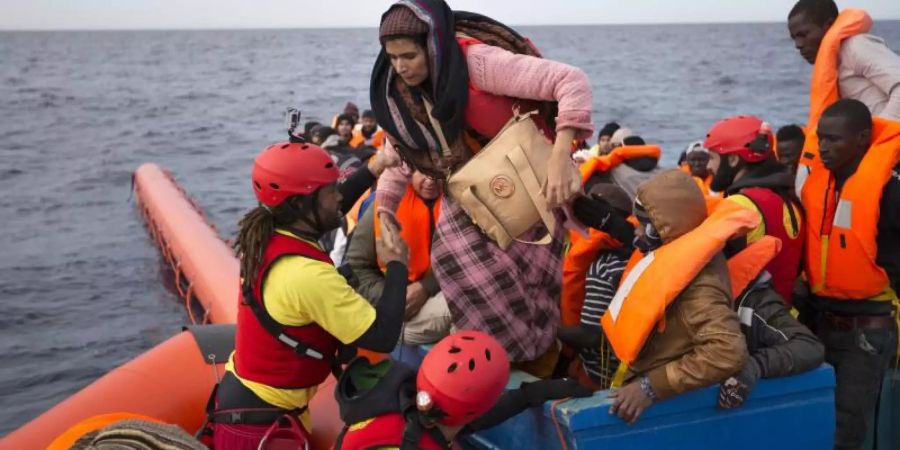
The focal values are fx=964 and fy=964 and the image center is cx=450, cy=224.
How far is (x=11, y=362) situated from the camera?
8.75 m

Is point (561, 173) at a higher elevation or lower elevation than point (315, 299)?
higher

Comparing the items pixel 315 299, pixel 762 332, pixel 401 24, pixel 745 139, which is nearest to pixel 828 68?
pixel 745 139

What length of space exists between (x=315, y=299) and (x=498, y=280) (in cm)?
58

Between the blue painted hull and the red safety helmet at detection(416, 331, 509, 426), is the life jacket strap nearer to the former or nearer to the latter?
the red safety helmet at detection(416, 331, 509, 426)

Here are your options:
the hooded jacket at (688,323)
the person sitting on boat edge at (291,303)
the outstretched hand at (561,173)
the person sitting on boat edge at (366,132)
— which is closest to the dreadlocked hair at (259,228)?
the person sitting on boat edge at (291,303)

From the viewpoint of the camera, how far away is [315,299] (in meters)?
2.85

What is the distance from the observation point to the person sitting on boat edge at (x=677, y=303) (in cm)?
274

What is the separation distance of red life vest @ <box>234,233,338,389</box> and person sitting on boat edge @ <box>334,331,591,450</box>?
24 centimetres

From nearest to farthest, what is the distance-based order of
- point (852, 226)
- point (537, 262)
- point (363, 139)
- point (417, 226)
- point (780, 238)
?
point (537, 262)
point (852, 226)
point (780, 238)
point (417, 226)
point (363, 139)

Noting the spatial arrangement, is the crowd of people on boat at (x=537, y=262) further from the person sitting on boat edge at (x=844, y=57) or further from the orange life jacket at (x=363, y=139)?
the orange life jacket at (x=363, y=139)

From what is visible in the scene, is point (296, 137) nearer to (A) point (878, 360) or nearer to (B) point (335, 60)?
(A) point (878, 360)

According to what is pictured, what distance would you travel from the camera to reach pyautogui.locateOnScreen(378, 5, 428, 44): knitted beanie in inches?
102

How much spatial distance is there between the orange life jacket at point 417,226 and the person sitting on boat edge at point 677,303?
112 centimetres

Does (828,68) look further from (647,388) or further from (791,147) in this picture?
(647,388)
